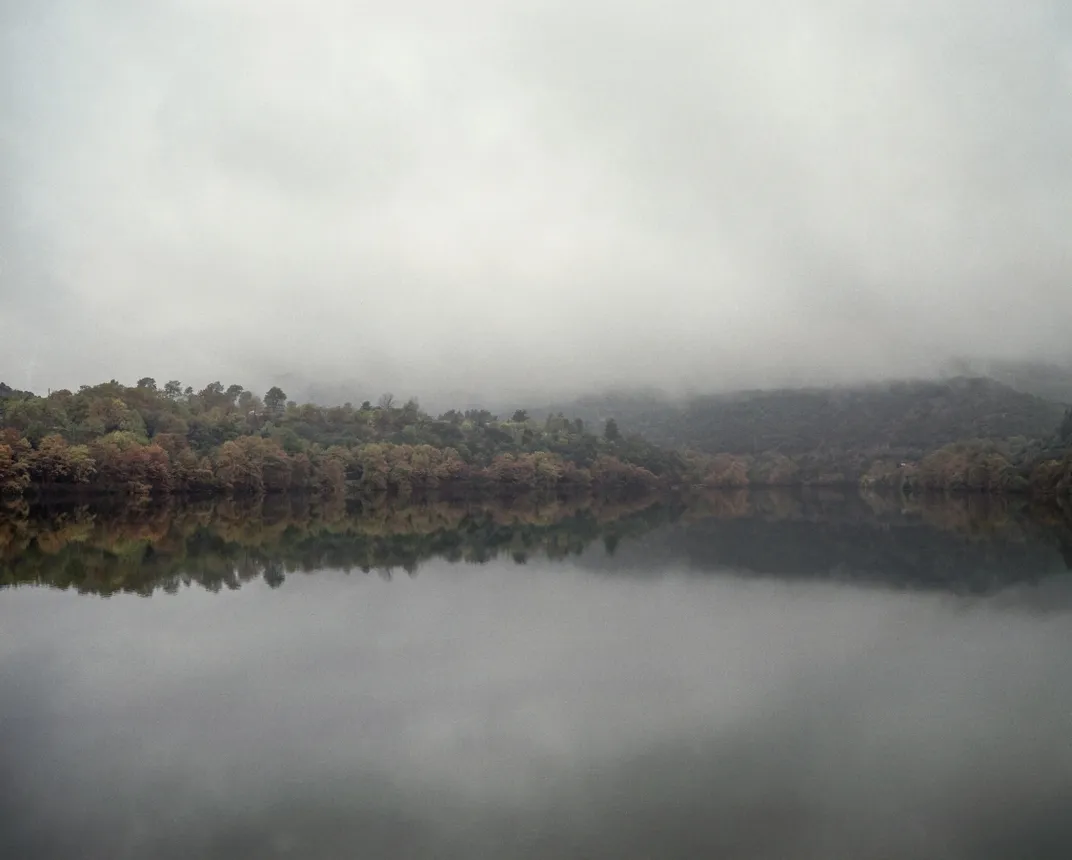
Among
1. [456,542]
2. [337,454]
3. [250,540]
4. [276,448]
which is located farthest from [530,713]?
[337,454]

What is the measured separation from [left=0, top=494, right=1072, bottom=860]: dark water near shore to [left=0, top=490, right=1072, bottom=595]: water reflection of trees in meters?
0.87

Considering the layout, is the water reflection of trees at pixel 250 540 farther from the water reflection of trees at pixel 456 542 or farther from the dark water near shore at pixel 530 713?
the dark water near shore at pixel 530 713

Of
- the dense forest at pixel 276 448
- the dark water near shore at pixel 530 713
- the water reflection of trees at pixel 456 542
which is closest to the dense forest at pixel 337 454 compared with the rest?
the dense forest at pixel 276 448

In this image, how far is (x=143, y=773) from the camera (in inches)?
509

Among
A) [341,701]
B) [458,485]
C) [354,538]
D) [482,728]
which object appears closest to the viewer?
[482,728]

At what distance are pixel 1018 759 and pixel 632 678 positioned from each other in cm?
830

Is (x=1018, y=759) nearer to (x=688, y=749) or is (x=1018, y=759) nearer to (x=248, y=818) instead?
(x=688, y=749)

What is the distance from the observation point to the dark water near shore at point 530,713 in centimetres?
1116

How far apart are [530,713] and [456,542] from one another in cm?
3784

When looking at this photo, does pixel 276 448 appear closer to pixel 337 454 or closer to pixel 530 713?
pixel 337 454

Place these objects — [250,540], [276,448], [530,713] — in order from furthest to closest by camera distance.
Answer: [276,448] < [250,540] < [530,713]

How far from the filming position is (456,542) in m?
53.8

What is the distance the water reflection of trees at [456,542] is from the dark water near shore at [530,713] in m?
0.87

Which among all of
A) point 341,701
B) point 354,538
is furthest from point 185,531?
point 341,701
